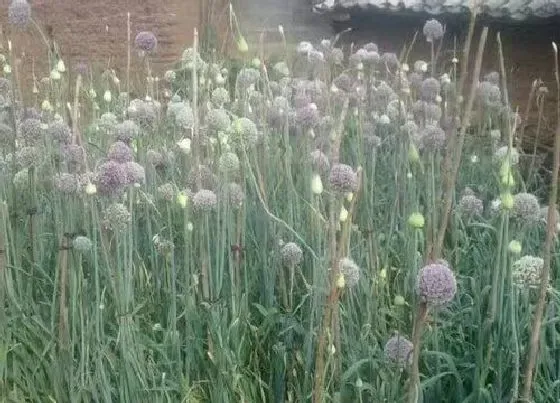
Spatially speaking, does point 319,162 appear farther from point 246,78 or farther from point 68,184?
point 246,78

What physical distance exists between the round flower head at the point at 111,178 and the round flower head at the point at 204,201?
0.83 ft

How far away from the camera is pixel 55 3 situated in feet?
20.9

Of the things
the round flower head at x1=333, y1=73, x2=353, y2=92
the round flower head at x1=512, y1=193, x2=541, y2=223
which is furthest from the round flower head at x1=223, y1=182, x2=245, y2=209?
the round flower head at x1=333, y1=73, x2=353, y2=92

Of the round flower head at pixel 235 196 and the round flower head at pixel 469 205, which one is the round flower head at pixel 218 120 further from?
the round flower head at pixel 469 205

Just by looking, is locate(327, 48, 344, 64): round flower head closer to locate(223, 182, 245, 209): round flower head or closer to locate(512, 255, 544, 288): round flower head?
locate(223, 182, 245, 209): round flower head

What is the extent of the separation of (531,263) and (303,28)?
521cm

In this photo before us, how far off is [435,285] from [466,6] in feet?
12.2

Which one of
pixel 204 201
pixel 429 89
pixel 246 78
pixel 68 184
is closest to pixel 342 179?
pixel 204 201

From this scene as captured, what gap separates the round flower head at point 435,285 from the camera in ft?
4.61

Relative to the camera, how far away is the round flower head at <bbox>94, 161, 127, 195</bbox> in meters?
1.86

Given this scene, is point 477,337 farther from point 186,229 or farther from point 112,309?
point 112,309

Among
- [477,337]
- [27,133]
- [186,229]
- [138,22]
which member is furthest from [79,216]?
[138,22]

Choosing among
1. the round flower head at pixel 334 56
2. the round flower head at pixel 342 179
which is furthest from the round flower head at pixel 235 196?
the round flower head at pixel 334 56

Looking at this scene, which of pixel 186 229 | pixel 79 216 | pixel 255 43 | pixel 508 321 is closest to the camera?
pixel 508 321
